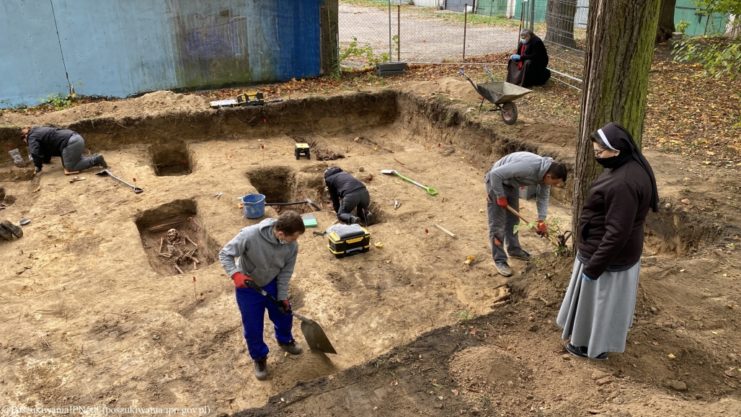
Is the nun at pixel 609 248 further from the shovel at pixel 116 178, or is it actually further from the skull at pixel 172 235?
the shovel at pixel 116 178

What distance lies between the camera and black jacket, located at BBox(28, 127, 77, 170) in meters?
9.48

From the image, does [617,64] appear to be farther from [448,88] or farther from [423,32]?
[423,32]

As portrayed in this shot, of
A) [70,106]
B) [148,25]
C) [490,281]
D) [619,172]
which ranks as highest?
[148,25]

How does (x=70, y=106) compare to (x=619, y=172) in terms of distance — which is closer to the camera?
(x=619, y=172)

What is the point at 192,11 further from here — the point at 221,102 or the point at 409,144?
the point at 409,144

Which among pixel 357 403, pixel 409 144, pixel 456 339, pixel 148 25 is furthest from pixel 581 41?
pixel 357 403

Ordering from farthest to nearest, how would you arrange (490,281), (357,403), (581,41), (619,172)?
1. (581,41)
2. (490,281)
3. (357,403)
4. (619,172)

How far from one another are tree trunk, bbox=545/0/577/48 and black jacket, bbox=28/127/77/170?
1209cm

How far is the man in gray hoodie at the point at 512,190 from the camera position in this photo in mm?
5634

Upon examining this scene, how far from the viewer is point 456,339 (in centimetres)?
500

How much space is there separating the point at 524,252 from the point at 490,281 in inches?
29.9

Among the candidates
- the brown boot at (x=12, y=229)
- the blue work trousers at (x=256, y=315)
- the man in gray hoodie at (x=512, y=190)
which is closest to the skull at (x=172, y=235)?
the brown boot at (x=12, y=229)

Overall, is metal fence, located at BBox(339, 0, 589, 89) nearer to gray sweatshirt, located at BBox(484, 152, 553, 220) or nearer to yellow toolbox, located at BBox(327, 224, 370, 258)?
gray sweatshirt, located at BBox(484, 152, 553, 220)

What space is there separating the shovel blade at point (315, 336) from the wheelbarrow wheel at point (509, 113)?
6499 millimetres
